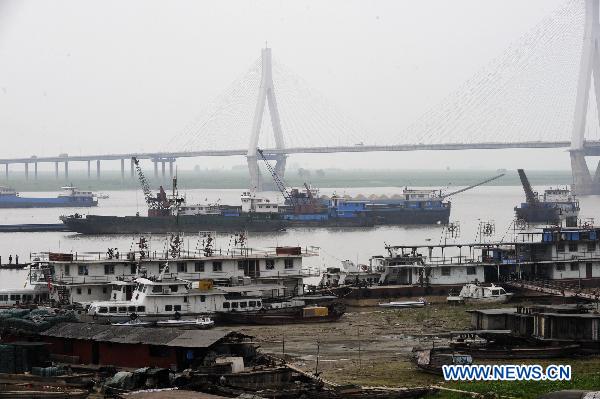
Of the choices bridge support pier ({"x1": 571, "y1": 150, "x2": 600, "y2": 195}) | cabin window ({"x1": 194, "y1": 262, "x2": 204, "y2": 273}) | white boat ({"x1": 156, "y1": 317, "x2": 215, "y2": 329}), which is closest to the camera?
white boat ({"x1": 156, "y1": 317, "x2": 215, "y2": 329})

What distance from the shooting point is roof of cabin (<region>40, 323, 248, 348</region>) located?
82.3 ft

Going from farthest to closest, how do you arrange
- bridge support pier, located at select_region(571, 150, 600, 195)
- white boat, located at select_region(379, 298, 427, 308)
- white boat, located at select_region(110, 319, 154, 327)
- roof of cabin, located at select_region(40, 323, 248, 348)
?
bridge support pier, located at select_region(571, 150, 600, 195)
white boat, located at select_region(379, 298, 427, 308)
white boat, located at select_region(110, 319, 154, 327)
roof of cabin, located at select_region(40, 323, 248, 348)

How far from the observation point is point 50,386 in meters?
22.3

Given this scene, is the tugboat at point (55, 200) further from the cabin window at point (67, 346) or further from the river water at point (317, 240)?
the cabin window at point (67, 346)

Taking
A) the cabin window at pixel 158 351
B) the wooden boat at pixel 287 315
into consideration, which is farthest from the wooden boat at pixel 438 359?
the wooden boat at pixel 287 315

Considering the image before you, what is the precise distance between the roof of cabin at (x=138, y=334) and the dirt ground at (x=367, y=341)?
218 centimetres

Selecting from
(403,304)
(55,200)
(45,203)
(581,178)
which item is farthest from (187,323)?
(581,178)

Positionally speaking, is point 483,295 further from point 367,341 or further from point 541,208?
point 541,208

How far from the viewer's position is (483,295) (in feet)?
121

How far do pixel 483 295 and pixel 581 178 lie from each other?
92.1m

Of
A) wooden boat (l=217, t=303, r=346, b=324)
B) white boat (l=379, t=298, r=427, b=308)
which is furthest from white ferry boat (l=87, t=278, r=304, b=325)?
white boat (l=379, t=298, r=427, b=308)

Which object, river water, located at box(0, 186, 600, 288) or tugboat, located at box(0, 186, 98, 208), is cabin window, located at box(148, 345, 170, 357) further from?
tugboat, located at box(0, 186, 98, 208)

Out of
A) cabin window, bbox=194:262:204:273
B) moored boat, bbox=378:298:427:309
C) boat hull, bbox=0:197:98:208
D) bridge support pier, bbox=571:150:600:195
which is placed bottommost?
moored boat, bbox=378:298:427:309

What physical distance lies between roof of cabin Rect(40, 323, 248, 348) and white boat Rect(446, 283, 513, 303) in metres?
12.4
